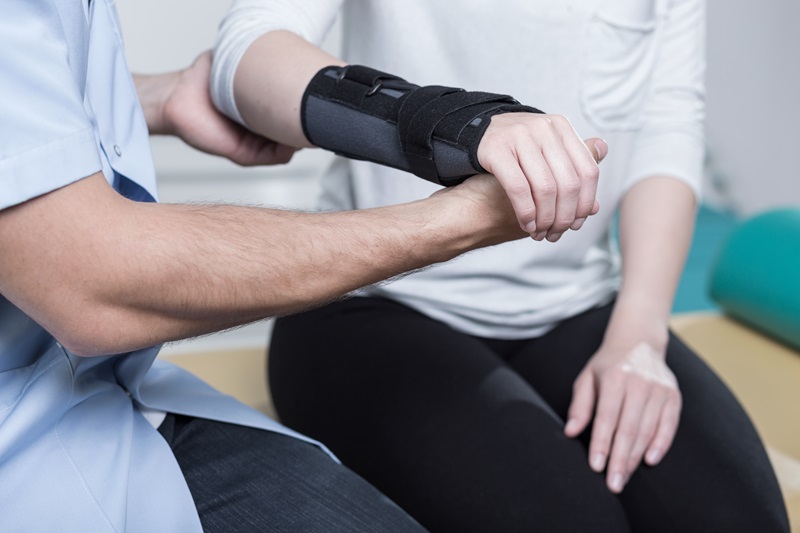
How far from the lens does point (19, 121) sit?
68 centimetres

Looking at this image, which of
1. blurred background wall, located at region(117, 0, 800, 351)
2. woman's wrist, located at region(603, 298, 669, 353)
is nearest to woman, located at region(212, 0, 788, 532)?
woman's wrist, located at region(603, 298, 669, 353)

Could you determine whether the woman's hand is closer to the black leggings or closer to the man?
the black leggings

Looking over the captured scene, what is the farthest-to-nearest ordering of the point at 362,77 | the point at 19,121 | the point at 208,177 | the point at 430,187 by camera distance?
1. the point at 208,177
2. the point at 430,187
3. the point at 362,77
4. the point at 19,121

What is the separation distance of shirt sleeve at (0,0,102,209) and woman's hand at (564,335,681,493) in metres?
0.65

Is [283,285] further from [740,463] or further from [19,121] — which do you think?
[740,463]

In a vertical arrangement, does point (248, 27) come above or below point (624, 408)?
above

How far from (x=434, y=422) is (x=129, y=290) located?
1.46 ft

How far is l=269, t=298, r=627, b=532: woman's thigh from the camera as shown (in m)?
1.00

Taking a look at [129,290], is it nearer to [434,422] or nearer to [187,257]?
[187,257]

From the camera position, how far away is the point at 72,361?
2.82 ft

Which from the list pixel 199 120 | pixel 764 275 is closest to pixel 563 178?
pixel 199 120

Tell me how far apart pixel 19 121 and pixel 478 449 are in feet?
1.92

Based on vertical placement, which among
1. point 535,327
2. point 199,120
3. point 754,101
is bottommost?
point 754,101

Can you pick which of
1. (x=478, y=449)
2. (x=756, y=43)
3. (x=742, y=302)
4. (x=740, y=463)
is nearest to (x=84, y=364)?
(x=478, y=449)
